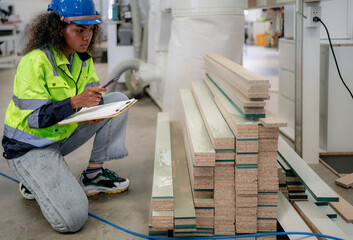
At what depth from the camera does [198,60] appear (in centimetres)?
344

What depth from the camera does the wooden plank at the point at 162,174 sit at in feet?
5.83

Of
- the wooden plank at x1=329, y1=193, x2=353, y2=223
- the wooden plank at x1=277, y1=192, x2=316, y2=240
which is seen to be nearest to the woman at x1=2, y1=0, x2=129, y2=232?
the wooden plank at x1=277, y1=192, x2=316, y2=240

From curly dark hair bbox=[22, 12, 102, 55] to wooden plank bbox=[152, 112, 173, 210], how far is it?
78 cm

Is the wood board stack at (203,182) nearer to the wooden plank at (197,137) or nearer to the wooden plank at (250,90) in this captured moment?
the wooden plank at (197,137)

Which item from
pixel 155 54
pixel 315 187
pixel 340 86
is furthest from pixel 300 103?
pixel 155 54

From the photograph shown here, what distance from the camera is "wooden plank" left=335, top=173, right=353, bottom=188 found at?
235 centimetres

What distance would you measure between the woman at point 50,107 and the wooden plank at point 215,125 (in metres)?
0.55

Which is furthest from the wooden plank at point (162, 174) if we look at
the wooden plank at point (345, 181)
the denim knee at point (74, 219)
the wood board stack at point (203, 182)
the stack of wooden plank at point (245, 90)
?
the wooden plank at point (345, 181)

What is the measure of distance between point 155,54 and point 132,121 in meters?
0.92

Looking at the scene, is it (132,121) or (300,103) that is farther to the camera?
(132,121)

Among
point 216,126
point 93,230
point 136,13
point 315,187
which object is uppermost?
point 136,13

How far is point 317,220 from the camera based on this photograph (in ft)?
5.96

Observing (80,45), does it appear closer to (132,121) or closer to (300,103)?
(300,103)

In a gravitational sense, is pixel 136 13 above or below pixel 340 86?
above
